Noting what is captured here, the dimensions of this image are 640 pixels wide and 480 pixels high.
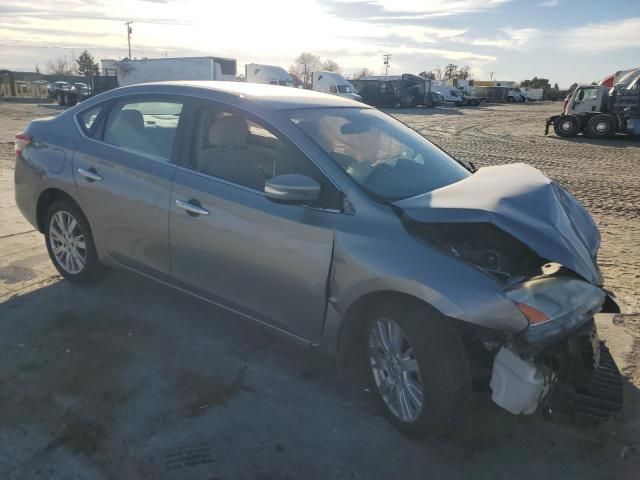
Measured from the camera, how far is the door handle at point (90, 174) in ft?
12.4

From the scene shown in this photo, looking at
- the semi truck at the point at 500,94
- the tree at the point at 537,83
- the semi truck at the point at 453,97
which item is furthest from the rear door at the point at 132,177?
the tree at the point at 537,83

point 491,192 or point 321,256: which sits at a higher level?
point 491,192

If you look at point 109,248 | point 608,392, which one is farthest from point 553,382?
point 109,248

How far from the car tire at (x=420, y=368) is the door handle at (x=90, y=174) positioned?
2.31 meters

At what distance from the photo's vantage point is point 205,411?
2.88 m

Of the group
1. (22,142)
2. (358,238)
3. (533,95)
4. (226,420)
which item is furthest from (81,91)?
(533,95)

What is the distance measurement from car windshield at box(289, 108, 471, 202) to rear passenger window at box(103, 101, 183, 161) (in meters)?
0.93

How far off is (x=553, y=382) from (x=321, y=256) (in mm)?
1286

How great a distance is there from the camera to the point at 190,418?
2824 millimetres

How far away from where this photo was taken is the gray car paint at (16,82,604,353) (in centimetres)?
242

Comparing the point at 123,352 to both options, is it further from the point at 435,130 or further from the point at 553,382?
the point at 435,130

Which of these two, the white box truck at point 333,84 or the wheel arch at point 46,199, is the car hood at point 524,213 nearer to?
the wheel arch at point 46,199

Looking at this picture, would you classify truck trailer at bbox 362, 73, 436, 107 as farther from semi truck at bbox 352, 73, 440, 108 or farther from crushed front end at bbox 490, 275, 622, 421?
crushed front end at bbox 490, 275, 622, 421

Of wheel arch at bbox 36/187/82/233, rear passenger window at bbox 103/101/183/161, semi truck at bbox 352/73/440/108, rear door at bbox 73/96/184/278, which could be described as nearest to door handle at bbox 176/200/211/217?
rear door at bbox 73/96/184/278
